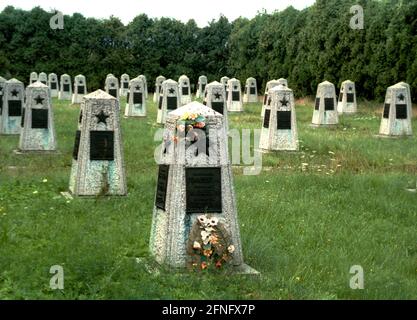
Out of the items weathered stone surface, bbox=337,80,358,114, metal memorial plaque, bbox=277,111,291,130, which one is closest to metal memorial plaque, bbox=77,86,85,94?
weathered stone surface, bbox=337,80,358,114

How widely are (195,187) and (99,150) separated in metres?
4.15

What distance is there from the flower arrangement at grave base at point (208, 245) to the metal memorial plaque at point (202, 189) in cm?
10

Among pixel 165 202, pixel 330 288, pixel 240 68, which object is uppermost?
pixel 240 68

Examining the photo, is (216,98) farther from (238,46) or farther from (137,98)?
(238,46)

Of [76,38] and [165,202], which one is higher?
[76,38]

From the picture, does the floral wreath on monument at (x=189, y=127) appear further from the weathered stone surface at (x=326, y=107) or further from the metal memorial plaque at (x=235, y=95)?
the metal memorial plaque at (x=235, y=95)

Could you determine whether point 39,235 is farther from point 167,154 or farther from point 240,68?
point 240,68

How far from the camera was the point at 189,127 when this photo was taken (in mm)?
7148

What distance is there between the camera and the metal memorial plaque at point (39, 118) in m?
15.6

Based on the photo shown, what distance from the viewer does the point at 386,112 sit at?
2036cm

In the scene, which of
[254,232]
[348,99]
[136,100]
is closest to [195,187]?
[254,232]

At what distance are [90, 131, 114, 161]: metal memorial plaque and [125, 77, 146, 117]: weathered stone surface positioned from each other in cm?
1481

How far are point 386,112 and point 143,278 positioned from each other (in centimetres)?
1487

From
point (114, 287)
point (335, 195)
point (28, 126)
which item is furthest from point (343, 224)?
point (28, 126)
